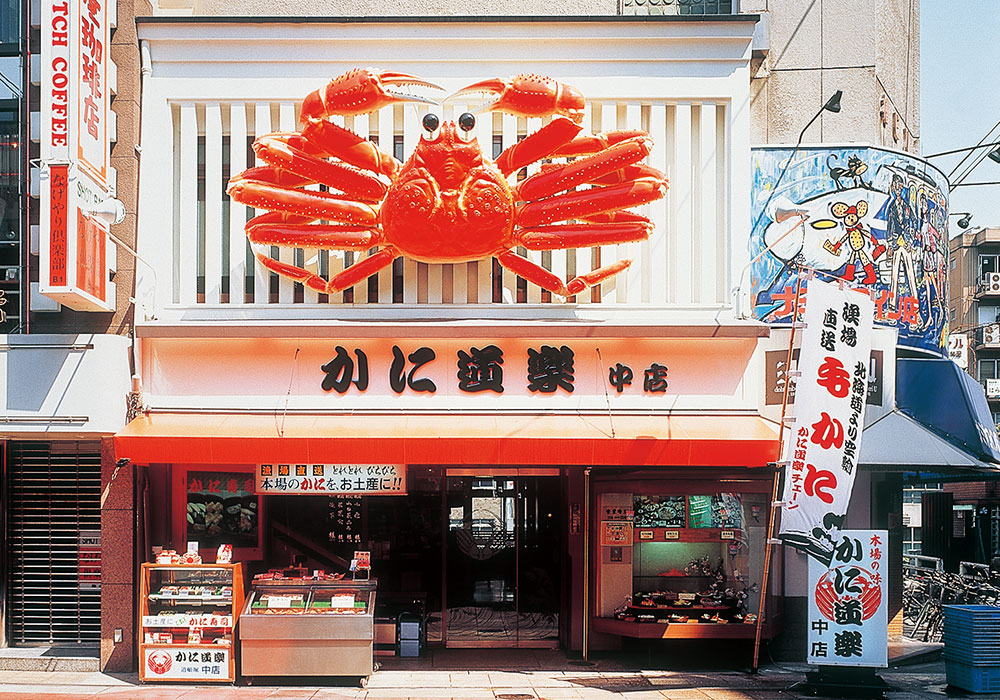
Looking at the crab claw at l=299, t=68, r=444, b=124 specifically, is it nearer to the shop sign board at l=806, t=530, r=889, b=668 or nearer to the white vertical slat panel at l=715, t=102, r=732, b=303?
the white vertical slat panel at l=715, t=102, r=732, b=303

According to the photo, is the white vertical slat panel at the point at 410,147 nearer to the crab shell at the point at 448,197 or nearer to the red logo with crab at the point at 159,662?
the crab shell at the point at 448,197

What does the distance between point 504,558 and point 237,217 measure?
246 inches

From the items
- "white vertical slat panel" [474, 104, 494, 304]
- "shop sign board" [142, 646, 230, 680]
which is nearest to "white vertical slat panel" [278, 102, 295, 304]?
"white vertical slat panel" [474, 104, 494, 304]

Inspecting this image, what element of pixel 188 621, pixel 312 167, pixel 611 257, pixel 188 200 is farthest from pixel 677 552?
pixel 188 200

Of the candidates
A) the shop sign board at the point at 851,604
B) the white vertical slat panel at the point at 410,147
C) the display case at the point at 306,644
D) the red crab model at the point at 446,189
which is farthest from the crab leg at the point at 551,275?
the display case at the point at 306,644

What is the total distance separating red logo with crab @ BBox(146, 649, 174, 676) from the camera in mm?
12062

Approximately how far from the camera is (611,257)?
42.1ft

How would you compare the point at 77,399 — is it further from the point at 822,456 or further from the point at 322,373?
the point at 822,456

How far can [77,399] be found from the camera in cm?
1205

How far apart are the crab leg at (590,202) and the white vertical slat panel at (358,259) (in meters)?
2.25

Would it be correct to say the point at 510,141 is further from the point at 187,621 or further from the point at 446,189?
the point at 187,621

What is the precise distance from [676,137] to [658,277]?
1.88 metres

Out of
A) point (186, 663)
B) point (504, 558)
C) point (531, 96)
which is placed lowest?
point (186, 663)

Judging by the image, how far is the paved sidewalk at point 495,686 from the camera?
11.5 metres
